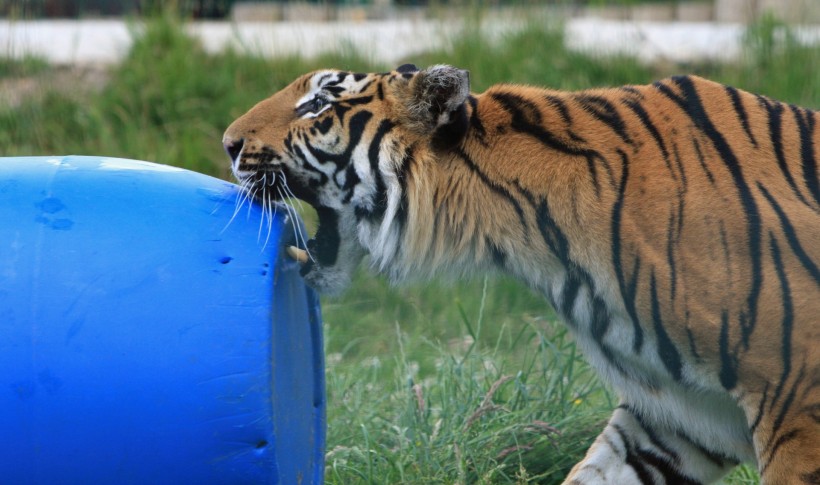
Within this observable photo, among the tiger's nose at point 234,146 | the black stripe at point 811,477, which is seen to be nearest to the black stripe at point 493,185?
the tiger's nose at point 234,146

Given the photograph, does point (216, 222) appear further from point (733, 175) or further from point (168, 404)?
point (733, 175)

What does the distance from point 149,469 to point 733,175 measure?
1.57 metres

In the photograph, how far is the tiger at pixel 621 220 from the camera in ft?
9.15

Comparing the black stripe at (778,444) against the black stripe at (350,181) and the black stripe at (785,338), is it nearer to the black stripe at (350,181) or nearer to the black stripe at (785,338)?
the black stripe at (785,338)

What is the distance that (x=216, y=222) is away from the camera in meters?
2.77

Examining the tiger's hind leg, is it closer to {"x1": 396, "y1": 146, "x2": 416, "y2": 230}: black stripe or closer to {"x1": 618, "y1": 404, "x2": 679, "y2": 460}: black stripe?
{"x1": 618, "y1": 404, "x2": 679, "y2": 460}: black stripe

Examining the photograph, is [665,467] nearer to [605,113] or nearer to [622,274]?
[622,274]

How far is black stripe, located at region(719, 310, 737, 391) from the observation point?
278 centimetres

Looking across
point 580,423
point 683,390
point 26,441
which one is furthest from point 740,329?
point 26,441

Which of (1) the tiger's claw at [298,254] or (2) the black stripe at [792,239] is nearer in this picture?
(2) the black stripe at [792,239]

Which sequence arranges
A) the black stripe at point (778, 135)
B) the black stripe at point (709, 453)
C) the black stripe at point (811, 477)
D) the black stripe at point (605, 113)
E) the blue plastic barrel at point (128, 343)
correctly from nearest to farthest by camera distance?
the blue plastic barrel at point (128, 343)
the black stripe at point (811, 477)
the black stripe at point (778, 135)
the black stripe at point (605, 113)
the black stripe at point (709, 453)

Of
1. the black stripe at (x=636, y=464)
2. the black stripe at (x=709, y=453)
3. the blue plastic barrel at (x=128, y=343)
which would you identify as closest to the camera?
the blue plastic barrel at (x=128, y=343)

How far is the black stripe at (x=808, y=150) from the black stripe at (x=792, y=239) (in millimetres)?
131

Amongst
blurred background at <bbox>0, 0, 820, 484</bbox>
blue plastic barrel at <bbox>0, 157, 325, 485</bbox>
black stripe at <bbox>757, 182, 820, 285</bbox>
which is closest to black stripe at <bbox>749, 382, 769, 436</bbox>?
black stripe at <bbox>757, 182, 820, 285</bbox>
